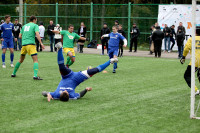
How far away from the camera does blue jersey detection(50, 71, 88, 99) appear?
9266 millimetres

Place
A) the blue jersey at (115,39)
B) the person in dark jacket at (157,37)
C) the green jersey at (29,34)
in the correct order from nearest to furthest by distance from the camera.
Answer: the green jersey at (29,34), the blue jersey at (115,39), the person in dark jacket at (157,37)

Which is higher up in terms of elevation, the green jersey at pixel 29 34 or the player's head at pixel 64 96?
the green jersey at pixel 29 34

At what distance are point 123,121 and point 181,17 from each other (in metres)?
20.6

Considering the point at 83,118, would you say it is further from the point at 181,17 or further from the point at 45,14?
the point at 45,14

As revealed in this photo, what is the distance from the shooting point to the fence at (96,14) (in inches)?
1130

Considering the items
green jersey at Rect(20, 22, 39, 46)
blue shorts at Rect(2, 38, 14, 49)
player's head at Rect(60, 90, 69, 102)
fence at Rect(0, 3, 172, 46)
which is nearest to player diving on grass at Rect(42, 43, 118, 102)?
player's head at Rect(60, 90, 69, 102)

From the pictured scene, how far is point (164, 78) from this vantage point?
14.0 metres

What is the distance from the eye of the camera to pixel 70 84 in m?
9.30

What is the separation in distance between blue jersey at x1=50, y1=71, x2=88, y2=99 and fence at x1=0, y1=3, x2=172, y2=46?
19502 mm

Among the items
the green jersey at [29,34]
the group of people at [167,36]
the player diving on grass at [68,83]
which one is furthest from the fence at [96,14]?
the player diving on grass at [68,83]

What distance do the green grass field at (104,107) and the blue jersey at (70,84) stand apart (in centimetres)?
21

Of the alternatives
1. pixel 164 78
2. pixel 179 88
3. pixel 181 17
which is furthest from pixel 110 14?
pixel 179 88

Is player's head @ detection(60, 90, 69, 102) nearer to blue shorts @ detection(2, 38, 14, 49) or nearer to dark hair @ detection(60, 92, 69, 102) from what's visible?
dark hair @ detection(60, 92, 69, 102)

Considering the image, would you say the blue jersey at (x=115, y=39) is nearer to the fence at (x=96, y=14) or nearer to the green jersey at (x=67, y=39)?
the green jersey at (x=67, y=39)
